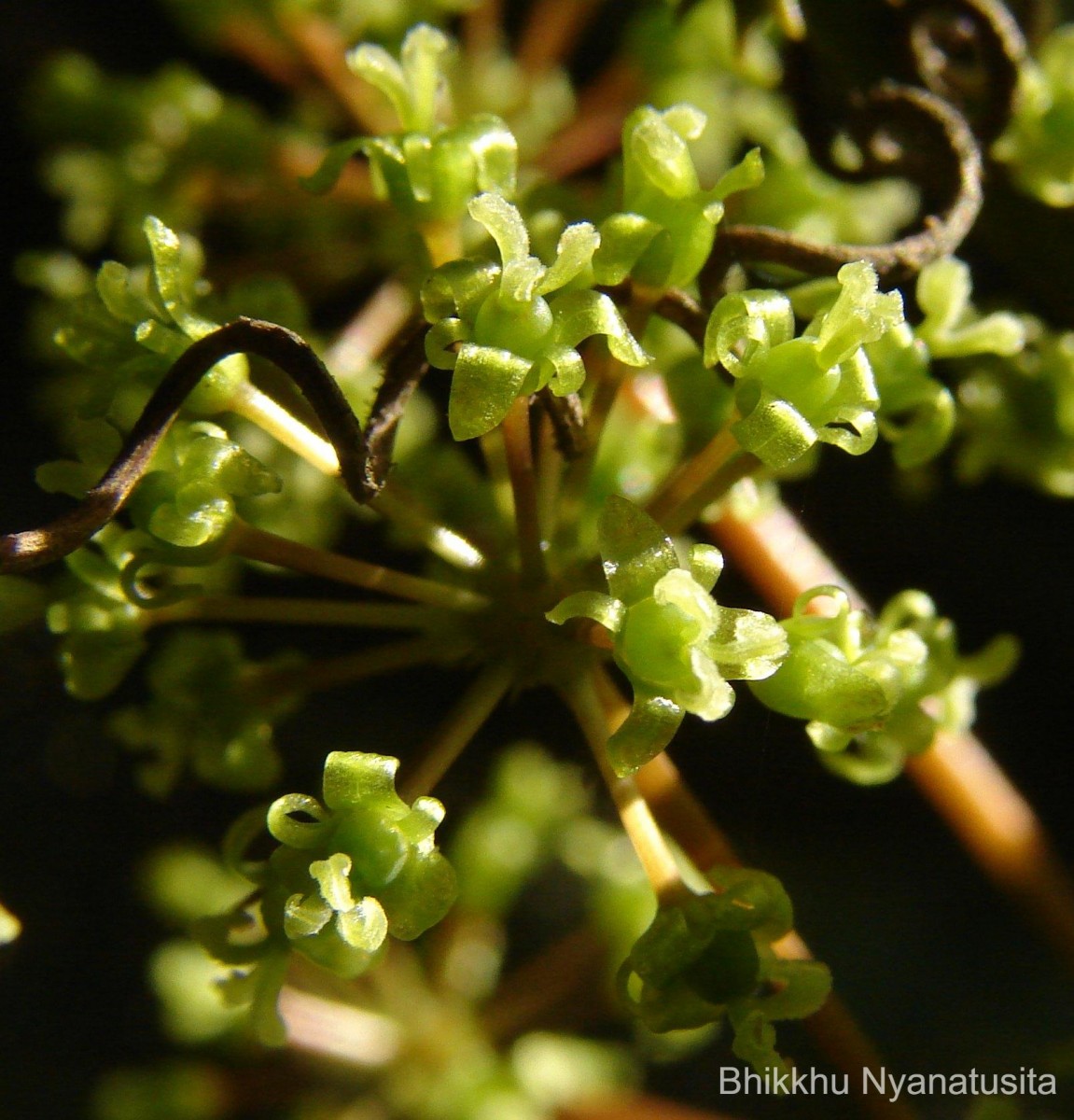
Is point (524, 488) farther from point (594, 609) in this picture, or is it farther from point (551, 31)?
point (551, 31)

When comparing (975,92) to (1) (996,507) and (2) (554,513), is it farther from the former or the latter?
(1) (996,507)

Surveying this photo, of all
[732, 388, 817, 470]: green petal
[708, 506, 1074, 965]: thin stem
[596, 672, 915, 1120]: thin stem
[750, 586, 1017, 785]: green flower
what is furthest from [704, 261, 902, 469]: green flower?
[708, 506, 1074, 965]: thin stem

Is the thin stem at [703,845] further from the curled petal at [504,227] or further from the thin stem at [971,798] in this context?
the curled petal at [504,227]

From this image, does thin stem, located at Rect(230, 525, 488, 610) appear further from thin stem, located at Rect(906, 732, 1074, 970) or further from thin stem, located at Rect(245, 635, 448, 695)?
thin stem, located at Rect(906, 732, 1074, 970)

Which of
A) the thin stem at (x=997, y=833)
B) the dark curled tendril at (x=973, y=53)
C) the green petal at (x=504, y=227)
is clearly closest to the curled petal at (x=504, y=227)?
the green petal at (x=504, y=227)

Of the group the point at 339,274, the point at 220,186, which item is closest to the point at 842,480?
the point at 339,274
